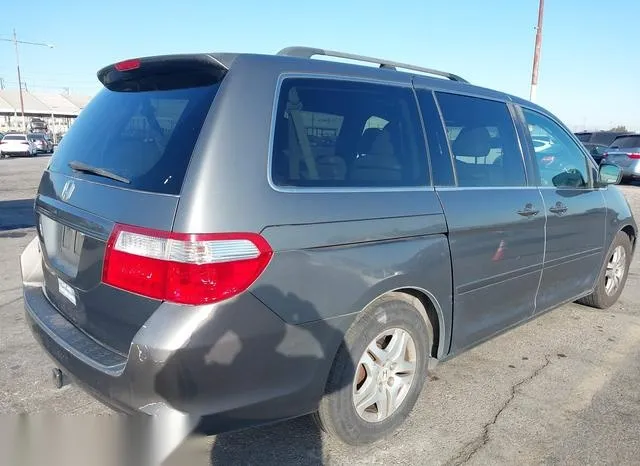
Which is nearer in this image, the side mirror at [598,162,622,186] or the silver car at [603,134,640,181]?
the side mirror at [598,162,622,186]

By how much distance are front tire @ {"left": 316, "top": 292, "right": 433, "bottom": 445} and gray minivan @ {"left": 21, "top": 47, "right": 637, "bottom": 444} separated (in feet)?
0.03

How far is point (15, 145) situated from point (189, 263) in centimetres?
3348

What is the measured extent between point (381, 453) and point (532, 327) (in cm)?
239

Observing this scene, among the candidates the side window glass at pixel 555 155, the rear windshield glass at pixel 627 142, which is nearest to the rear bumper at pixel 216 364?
the side window glass at pixel 555 155

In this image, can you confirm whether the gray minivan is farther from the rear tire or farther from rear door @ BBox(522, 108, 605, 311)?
the rear tire

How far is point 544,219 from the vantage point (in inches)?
142

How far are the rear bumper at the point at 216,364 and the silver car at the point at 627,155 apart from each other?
17.1 meters

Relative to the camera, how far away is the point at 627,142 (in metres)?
17.1

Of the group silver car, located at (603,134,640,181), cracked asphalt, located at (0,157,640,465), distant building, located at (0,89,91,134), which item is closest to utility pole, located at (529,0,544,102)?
silver car, located at (603,134,640,181)

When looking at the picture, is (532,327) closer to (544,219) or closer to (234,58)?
(544,219)

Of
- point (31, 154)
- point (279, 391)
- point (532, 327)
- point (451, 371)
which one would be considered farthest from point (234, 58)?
point (31, 154)

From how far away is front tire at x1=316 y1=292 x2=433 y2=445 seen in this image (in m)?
2.44

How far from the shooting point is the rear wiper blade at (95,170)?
7.41 feet

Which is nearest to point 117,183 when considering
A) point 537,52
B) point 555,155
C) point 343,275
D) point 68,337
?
point 68,337
